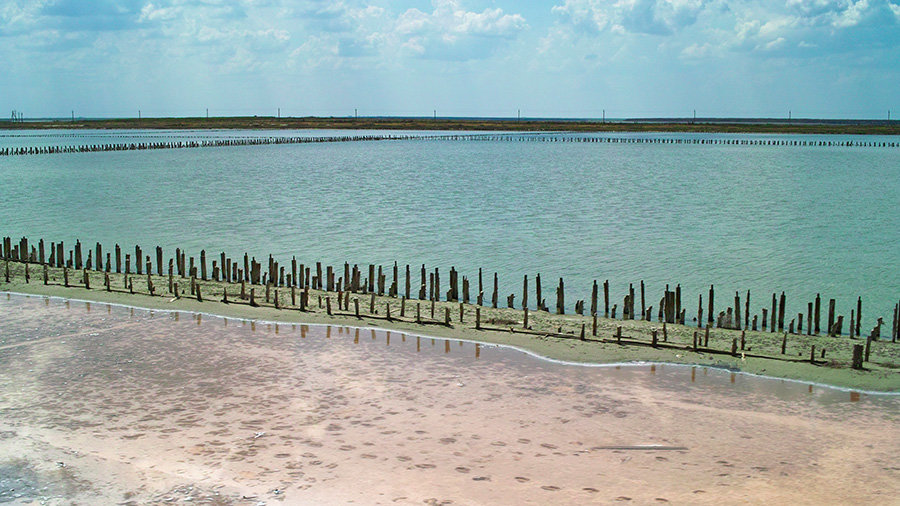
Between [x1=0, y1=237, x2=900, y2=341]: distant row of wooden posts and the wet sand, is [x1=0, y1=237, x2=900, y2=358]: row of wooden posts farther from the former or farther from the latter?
the wet sand

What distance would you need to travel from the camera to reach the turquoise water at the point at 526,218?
2694 centimetres

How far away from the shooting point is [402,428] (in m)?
12.5

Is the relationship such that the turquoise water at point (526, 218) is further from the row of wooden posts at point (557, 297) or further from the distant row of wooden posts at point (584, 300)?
the row of wooden posts at point (557, 297)

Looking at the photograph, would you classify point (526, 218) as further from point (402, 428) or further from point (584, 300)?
point (402, 428)

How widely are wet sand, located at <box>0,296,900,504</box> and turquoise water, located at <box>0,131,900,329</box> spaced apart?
7639 mm

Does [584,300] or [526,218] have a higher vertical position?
[526,218]

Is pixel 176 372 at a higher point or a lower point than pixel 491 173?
lower

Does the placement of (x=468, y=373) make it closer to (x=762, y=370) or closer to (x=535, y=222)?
(x=762, y=370)

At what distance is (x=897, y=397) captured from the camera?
1377 centimetres

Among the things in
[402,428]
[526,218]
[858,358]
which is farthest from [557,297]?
[526,218]

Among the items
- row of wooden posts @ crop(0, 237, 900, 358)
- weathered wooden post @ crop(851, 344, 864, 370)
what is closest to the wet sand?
weathered wooden post @ crop(851, 344, 864, 370)

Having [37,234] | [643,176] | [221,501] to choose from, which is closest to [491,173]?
[643,176]

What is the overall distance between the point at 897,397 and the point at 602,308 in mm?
8530

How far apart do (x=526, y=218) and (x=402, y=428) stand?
29.0 meters
